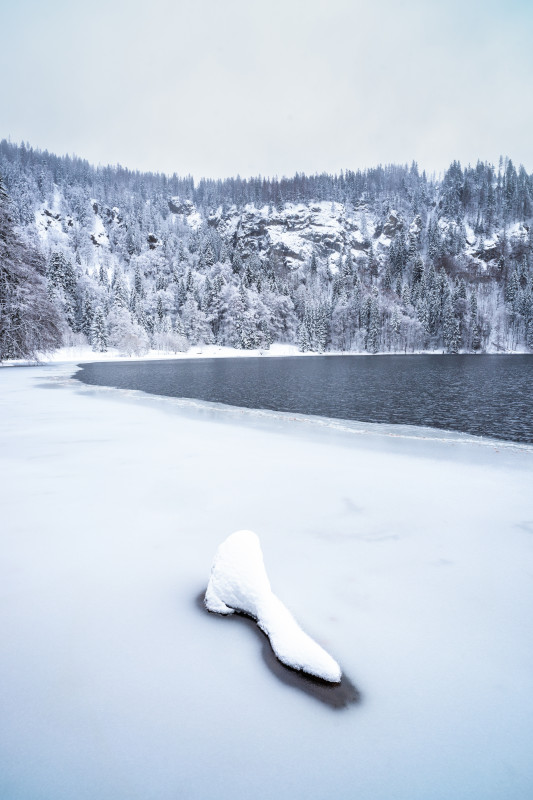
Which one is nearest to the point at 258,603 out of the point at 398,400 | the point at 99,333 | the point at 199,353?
the point at 398,400

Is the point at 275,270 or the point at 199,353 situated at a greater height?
the point at 275,270

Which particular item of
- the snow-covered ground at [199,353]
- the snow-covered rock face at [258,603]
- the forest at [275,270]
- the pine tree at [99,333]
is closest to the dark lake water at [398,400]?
the snow-covered rock face at [258,603]

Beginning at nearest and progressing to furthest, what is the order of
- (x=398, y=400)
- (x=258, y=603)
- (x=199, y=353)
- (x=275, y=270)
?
(x=258, y=603), (x=398, y=400), (x=199, y=353), (x=275, y=270)

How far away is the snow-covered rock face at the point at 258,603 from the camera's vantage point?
289 centimetres

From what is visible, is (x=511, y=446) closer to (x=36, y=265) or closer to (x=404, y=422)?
(x=404, y=422)

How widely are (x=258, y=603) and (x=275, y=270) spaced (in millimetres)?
174224

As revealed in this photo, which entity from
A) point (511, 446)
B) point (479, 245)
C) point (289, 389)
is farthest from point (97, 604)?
point (479, 245)

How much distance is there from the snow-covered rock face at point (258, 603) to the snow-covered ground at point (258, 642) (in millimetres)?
165

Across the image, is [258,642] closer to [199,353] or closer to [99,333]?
[99,333]

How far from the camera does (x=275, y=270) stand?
168 m

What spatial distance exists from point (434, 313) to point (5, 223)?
355ft

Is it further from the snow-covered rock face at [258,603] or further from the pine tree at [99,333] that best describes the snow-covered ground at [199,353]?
the snow-covered rock face at [258,603]

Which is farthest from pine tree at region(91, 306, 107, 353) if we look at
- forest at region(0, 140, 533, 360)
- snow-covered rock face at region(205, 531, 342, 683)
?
snow-covered rock face at region(205, 531, 342, 683)

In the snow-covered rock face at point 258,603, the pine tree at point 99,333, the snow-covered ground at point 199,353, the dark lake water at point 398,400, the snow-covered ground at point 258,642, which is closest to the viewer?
the snow-covered ground at point 258,642
